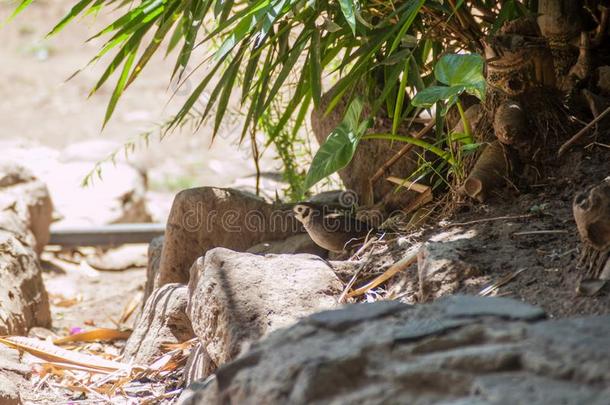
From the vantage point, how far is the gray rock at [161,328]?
9.34 feet

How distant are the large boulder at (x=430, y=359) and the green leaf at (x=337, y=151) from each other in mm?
1002

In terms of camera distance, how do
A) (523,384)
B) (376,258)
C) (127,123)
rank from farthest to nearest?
(127,123) → (376,258) → (523,384)

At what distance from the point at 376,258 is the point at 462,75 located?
618 mm

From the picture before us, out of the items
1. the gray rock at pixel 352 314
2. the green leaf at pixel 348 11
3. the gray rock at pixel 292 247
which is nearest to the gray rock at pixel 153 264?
the gray rock at pixel 292 247

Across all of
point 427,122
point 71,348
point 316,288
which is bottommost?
point 71,348

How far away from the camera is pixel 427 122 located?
310 centimetres

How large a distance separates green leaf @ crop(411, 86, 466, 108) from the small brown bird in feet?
2.00

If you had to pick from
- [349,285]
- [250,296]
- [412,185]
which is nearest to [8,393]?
[250,296]

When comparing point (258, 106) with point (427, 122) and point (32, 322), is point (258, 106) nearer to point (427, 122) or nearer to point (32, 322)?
point (427, 122)

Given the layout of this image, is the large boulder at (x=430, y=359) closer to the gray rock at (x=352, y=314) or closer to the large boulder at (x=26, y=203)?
the gray rock at (x=352, y=314)

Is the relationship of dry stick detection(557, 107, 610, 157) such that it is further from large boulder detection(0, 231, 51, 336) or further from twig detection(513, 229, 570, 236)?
large boulder detection(0, 231, 51, 336)

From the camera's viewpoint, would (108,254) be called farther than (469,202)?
Yes

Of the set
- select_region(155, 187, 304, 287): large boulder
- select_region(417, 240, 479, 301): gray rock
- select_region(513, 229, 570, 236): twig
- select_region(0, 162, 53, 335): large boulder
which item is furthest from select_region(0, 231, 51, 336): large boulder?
select_region(513, 229, 570, 236): twig

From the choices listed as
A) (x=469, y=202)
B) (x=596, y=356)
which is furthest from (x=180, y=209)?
(x=596, y=356)
